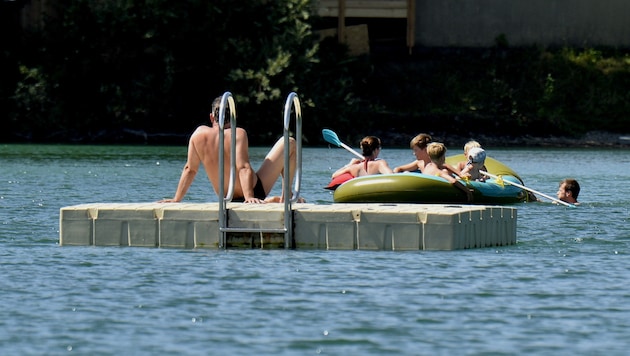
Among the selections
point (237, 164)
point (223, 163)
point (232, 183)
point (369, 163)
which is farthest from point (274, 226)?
point (369, 163)

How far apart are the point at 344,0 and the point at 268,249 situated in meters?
36.4

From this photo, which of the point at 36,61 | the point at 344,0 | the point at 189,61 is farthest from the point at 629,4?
the point at 36,61

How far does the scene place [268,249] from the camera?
14.2 metres

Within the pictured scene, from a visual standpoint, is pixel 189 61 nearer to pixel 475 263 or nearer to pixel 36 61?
pixel 36 61

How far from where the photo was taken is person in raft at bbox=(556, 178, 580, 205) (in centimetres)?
2114

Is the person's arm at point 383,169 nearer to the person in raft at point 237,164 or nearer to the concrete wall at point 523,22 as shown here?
the person in raft at point 237,164

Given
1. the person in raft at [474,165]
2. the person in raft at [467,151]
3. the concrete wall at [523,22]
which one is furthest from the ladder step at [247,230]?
the concrete wall at [523,22]

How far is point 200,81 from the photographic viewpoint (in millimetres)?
46688

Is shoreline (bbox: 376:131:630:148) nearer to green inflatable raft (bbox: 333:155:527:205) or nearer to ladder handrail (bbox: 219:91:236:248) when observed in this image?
green inflatable raft (bbox: 333:155:527:205)

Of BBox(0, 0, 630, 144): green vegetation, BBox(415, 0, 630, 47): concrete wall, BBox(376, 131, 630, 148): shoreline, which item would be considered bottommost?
BBox(376, 131, 630, 148): shoreline

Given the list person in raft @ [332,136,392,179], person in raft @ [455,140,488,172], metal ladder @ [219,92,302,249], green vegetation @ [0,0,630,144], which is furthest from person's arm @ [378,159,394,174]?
green vegetation @ [0,0,630,144]

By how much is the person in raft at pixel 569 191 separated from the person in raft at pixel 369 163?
8.24 feet

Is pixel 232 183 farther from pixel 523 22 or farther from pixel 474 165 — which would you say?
pixel 523 22

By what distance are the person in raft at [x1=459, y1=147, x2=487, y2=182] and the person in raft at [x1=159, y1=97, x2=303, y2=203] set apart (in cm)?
588
